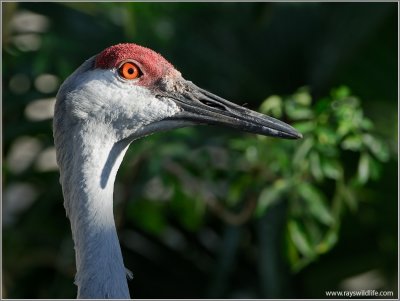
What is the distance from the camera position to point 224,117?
3.41 m

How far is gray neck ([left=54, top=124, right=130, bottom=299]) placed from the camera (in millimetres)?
3195

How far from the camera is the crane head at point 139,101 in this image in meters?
3.27

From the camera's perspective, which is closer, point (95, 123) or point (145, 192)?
point (95, 123)

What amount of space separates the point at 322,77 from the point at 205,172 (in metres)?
1.61

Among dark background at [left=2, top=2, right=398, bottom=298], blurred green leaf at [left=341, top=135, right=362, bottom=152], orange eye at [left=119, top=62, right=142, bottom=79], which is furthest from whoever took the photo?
dark background at [left=2, top=2, right=398, bottom=298]

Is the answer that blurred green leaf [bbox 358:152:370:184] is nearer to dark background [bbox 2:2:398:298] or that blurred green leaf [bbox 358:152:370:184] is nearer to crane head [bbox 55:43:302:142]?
crane head [bbox 55:43:302:142]

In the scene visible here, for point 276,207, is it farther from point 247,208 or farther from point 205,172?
point 205,172

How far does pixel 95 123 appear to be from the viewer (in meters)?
3.26

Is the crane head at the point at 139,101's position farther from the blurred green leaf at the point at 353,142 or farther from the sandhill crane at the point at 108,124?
the blurred green leaf at the point at 353,142

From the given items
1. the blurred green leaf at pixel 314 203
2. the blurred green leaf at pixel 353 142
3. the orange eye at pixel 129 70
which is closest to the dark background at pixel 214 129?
the blurred green leaf at pixel 314 203

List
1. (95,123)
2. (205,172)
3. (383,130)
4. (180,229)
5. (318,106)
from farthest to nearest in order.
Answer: (180,229) < (383,130) < (205,172) < (318,106) < (95,123)

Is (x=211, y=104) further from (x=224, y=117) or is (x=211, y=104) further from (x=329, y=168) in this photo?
(x=329, y=168)

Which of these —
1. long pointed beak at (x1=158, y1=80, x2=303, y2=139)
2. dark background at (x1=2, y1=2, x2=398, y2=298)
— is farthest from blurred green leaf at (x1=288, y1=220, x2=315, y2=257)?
dark background at (x1=2, y1=2, x2=398, y2=298)

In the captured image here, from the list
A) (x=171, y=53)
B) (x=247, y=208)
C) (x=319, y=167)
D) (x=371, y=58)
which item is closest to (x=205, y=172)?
(x=247, y=208)
